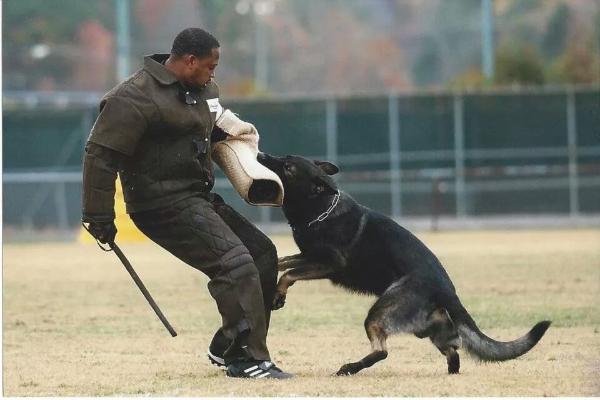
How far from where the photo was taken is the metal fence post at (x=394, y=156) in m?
25.7

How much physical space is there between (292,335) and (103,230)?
9.08 ft

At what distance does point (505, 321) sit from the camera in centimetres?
991

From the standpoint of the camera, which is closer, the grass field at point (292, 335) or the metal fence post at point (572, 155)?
the grass field at point (292, 335)

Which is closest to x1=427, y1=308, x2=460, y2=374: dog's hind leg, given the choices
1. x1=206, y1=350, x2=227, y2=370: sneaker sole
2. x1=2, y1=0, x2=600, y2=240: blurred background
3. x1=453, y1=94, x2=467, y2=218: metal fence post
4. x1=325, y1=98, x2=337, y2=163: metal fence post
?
x1=206, y1=350, x2=227, y2=370: sneaker sole

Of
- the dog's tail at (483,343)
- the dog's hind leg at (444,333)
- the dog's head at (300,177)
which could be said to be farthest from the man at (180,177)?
the dog's tail at (483,343)

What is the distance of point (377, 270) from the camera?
713 centimetres

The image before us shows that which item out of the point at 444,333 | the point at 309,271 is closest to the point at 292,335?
the point at 309,271

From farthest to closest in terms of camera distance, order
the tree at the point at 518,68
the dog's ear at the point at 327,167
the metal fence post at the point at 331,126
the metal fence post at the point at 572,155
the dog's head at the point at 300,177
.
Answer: the tree at the point at 518,68 → the metal fence post at the point at 331,126 → the metal fence post at the point at 572,155 → the dog's ear at the point at 327,167 → the dog's head at the point at 300,177

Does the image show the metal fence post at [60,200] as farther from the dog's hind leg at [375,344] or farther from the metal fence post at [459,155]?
the dog's hind leg at [375,344]

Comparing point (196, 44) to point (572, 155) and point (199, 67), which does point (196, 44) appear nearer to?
point (199, 67)

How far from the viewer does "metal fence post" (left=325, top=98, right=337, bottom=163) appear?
2623 cm

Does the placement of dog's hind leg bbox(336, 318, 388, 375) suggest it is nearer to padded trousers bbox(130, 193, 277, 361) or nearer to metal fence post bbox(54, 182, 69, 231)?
padded trousers bbox(130, 193, 277, 361)

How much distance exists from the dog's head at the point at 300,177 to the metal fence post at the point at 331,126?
731 inches

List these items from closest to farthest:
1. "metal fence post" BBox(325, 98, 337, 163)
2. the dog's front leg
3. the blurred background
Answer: the dog's front leg < the blurred background < "metal fence post" BBox(325, 98, 337, 163)
